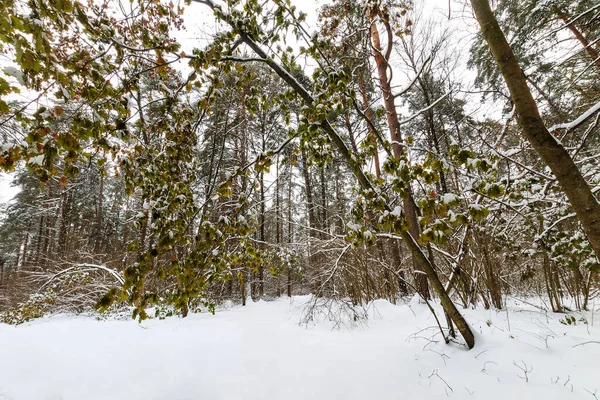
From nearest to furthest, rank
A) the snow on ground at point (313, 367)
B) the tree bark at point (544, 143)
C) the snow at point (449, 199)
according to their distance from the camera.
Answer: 1. the tree bark at point (544, 143)
2. the snow at point (449, 199)
3. the snow on ground at point (313, 367)

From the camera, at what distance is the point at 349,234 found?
211 cm

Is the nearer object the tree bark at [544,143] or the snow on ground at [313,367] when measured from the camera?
the tree bark at [544,143]

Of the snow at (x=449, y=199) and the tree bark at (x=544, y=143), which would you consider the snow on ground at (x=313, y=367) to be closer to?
the tree bark at (x=544, y=143)

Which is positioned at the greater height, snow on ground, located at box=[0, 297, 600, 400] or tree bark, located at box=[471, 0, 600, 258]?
tree bark, located at box=[471, 0, 600, 258]

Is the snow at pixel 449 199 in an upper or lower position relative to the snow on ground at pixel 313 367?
upper

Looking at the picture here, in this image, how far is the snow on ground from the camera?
1960mm

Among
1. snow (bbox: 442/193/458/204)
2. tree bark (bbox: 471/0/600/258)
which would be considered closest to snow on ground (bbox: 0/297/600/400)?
tree bark (bbox: 471/0/600/258)

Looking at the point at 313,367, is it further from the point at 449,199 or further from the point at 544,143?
the point at 544,143

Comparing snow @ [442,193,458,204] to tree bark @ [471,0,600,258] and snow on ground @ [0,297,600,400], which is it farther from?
snow on ground @ [0,297,600,400]

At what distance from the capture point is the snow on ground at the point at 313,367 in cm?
196

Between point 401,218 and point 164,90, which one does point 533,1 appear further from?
point 164,90

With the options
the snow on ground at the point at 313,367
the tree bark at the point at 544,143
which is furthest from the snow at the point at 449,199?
the snow on ground at the point at 313,367

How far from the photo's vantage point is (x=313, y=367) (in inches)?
99.3

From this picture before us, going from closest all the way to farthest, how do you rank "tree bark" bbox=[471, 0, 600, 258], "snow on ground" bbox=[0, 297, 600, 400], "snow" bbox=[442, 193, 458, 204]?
"tree bark" bbox=[471, 0, 600, 258], "snow" bbox=[442, 193, 458, 204], "snow on ground" bbox=[0, 297, 600, 400]
